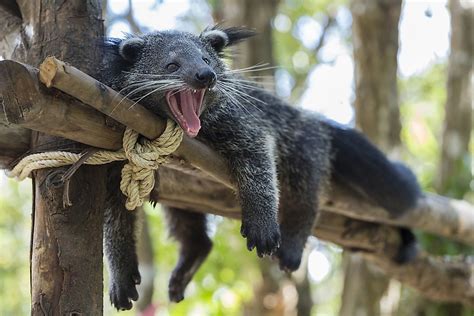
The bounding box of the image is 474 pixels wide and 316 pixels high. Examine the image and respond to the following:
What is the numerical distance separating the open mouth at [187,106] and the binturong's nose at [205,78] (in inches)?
2.9

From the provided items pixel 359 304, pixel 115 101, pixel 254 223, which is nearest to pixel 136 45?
pixel 115 101

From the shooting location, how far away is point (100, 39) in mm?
2775

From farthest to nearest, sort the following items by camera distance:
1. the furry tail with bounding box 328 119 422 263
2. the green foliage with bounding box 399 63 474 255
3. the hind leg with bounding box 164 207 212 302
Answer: the green foliage with bounding box 399 63 474 255, the furry tail with bounding box 328 119 422 263, the hind leg with bounding box 164 207 212 302

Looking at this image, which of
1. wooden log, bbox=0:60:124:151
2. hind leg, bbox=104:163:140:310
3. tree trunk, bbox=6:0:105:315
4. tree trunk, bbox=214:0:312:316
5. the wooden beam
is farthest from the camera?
tree trunk, bbox=214:0:312:316

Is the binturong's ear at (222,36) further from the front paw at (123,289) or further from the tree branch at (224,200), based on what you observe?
the front paw at (123,289)

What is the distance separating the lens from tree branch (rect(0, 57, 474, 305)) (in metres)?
2.20

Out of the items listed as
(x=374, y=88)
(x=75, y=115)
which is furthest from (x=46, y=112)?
(x=374, y=88)

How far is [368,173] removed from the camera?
173 inches

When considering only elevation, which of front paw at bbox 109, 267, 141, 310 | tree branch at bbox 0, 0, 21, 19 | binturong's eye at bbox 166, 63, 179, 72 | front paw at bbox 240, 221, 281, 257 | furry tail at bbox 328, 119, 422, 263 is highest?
furry tail at bbox 328, 119, 422, 263

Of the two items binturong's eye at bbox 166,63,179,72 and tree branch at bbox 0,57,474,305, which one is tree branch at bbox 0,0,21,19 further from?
binturong's eye at bbox 166,63,179,72

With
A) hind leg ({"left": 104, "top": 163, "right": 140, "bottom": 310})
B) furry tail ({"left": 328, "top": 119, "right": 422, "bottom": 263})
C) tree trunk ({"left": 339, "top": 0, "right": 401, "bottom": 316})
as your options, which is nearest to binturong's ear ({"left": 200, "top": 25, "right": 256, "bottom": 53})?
hind leg ({"left": 104, "top": 163, "right": 140, "bottom": 310})

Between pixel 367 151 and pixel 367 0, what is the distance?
1.79m

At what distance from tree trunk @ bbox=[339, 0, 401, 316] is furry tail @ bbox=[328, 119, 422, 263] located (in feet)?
4.38

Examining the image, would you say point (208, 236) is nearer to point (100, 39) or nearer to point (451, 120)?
point (100, 39)
